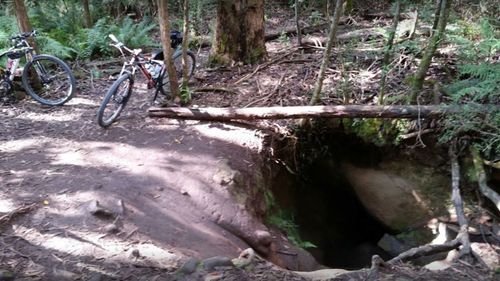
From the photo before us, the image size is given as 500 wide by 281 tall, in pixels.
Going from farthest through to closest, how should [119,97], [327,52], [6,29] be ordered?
[6,29] → [119,97] → [327,52]

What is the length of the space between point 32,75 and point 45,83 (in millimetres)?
277

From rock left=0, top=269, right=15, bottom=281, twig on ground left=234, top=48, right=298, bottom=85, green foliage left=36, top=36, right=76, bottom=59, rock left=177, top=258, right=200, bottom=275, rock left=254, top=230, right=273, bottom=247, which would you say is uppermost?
green foliage left=36, top=36, right=76, bottom=59

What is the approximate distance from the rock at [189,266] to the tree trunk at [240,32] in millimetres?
5829

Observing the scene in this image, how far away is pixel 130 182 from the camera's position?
16.6ft

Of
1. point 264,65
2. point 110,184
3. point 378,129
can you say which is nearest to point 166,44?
point 264,65

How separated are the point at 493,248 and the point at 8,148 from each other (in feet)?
20.9

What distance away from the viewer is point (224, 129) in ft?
21.2

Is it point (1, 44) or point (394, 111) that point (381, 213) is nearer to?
point (394, 111)

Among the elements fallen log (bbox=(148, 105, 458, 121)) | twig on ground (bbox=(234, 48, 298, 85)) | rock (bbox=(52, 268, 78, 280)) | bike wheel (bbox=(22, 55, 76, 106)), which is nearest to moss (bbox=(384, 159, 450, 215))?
fallen log (bbox=(148, 105, 458, 121))

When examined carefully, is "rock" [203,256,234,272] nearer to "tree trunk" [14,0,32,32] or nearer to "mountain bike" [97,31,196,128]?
"mountain bike" [97,31,196,128]

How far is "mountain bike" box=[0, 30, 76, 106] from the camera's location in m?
7.30

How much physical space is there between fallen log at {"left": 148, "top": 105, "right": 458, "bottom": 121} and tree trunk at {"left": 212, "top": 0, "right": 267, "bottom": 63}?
101 inches

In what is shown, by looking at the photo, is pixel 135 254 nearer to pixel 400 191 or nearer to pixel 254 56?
pixel 400 191

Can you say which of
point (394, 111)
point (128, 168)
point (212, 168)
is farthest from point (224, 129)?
point (394, 111)
